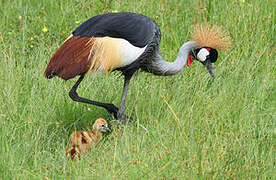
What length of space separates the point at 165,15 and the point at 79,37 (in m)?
1.66

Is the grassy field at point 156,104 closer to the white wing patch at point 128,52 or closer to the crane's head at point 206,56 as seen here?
the crane's head at point 206,56

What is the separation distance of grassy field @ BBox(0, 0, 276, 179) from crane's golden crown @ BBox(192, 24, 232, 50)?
9.2 inches

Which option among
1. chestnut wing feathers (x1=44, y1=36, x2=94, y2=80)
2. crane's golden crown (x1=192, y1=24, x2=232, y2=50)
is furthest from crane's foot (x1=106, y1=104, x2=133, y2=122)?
crane's golden crown (x1=192, y1=24, x2=232, y2=50)

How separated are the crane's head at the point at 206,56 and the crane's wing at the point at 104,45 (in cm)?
63

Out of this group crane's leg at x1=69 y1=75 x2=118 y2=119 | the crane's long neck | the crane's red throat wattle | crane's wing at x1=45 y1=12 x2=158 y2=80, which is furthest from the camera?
the crane's red throat wattle

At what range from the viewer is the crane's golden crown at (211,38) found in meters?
4.87

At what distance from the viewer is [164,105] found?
4.48 m

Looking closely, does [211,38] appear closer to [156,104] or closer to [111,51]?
[156,104]

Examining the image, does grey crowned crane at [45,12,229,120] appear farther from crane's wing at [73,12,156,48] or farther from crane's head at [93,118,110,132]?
crane's head at [93,118,110,132]

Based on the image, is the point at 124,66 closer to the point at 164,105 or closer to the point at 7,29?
the point at 164,105

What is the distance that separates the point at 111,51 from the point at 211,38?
3.46 ft

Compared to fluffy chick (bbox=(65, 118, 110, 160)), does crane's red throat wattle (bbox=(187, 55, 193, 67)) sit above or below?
above

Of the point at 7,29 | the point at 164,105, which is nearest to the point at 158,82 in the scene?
the point at 164,105

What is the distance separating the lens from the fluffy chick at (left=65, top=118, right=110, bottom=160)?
13.4 ft
